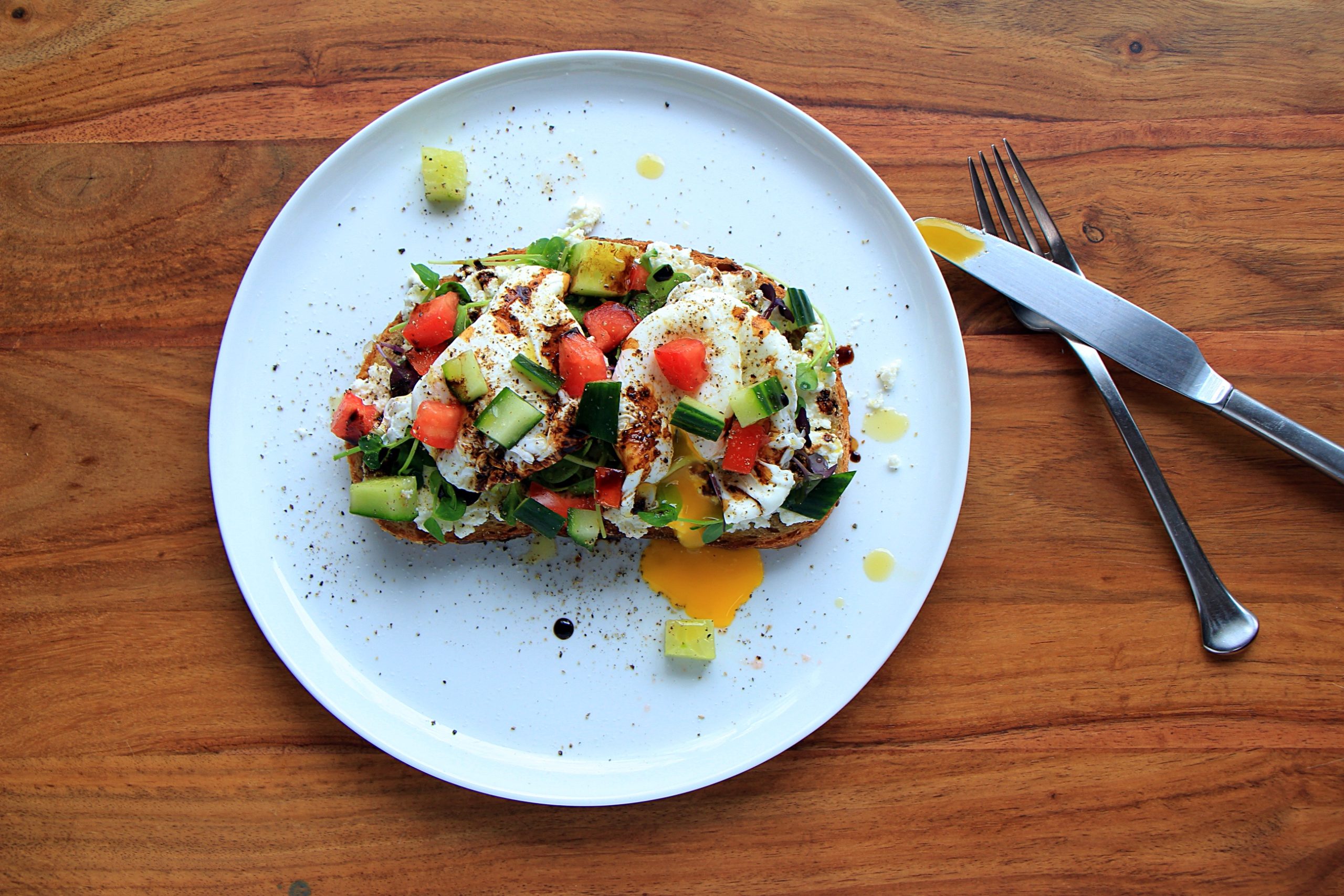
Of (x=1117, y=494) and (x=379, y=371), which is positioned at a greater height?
(x=379, y=371)

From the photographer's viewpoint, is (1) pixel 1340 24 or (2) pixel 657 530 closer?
(2) pixel 657 530

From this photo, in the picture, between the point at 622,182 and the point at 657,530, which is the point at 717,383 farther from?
the point at 622,182

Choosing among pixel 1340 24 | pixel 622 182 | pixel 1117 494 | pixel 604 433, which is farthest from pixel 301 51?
pixel 1340 24

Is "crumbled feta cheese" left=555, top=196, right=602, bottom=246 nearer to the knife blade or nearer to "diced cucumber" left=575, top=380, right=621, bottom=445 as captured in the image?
"diced cucumber" left=575, top=380, right=621, bottom=445

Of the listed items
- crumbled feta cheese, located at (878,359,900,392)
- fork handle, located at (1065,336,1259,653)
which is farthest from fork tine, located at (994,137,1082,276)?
crumbled feta cheese, located at (878,359,900,392)

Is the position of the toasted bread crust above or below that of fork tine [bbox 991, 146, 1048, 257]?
below

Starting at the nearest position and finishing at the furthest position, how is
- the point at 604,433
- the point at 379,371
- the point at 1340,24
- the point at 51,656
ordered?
the point at 604,433 < the point at 379,371 < the point at 51,656 < the point at 1340,24

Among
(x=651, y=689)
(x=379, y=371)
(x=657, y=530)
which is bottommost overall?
(x=651, y=689)
